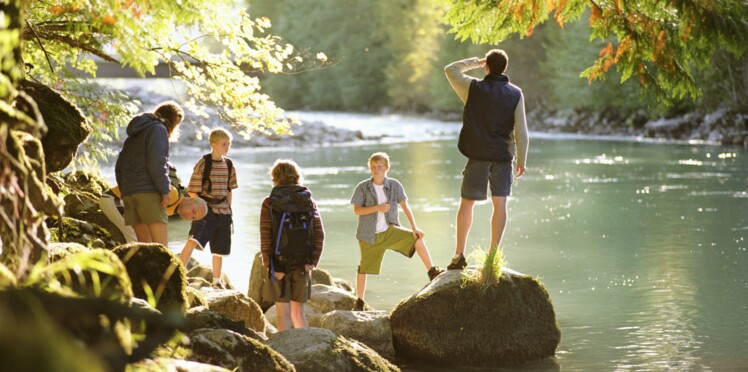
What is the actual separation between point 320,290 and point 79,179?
4.12 meters

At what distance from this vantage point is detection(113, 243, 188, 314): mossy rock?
293 inches

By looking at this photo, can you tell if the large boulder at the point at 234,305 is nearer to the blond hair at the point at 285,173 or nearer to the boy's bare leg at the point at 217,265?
the blond hair at the point at 285,173

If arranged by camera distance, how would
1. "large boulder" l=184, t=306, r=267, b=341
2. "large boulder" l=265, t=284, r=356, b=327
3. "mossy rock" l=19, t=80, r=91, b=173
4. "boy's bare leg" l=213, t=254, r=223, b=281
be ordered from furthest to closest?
"boy's bare leg" l=213, t=254, r=223, b=281
"large boulder" l=265, t=284, r=356, b=327
"mossy rock" l=19, t=80, r=91, b=173
"large boulder" l=184, t=306, r=267, b=341

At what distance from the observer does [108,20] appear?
6.00 meters

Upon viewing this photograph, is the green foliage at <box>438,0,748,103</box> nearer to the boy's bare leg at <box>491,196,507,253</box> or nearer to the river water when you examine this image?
the boy's bare leg at <box>491,196,507,253</box>

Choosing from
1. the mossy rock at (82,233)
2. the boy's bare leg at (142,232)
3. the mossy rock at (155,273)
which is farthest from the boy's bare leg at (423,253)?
the mossy rock at (155,273)

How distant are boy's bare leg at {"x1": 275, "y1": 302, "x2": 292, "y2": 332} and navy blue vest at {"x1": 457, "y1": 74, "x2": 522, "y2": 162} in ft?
7.27

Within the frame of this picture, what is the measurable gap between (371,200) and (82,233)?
308 centimetres

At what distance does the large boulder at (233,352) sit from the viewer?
6.60m

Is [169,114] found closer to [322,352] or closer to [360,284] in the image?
[360,284]

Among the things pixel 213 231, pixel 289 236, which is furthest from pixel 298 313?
pixel 213 231

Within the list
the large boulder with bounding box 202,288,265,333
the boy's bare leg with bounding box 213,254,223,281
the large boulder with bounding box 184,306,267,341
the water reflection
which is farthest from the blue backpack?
the water reflection

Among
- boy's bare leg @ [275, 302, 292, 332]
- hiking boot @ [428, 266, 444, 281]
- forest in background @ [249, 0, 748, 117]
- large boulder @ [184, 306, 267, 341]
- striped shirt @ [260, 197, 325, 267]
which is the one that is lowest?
boy's bare leg @ [275, 302, 292, 332]

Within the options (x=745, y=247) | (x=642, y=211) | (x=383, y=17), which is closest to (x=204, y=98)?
(x=745, y=247)
